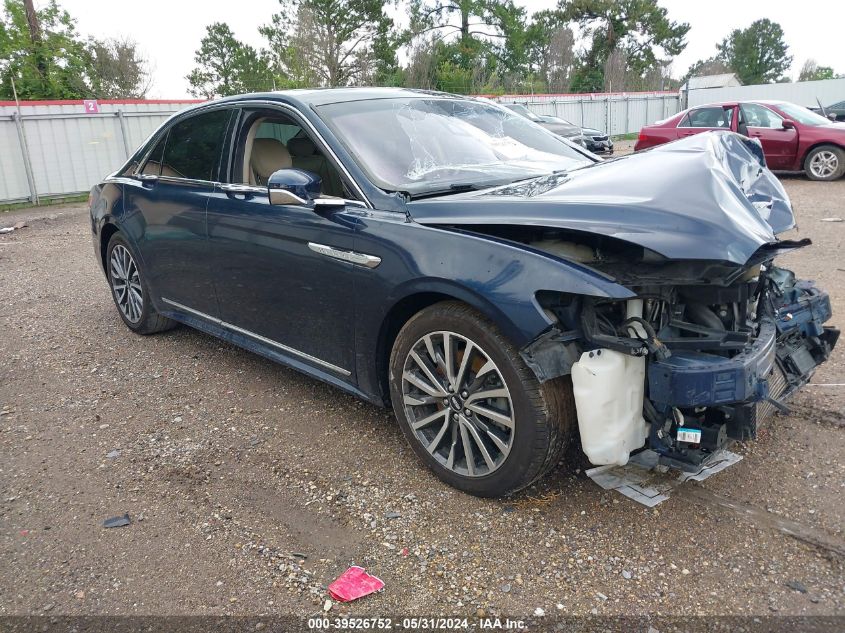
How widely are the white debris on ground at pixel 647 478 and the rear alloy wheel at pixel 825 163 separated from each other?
1151cm

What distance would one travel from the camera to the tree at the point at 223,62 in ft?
178

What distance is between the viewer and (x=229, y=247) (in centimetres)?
407

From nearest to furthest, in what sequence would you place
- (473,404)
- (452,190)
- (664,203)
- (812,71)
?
(664,203) < (473,404) < (452,190) < (812,71)

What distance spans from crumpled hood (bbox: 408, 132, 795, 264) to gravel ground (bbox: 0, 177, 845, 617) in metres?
Result: 1.12

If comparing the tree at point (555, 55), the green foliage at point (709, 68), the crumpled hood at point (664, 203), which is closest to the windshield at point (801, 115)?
the crumpled hood at point (664, 203)

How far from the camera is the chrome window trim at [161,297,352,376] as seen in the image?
3.61m

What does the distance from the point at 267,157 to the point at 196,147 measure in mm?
677

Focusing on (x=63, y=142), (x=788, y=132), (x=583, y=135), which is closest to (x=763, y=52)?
(x=583, y=135)

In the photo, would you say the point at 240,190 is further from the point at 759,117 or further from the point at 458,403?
the point at 759,117

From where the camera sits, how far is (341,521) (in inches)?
Result: 118

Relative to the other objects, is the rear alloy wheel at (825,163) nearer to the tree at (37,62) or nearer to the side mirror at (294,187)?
the side mirror at (294,187)

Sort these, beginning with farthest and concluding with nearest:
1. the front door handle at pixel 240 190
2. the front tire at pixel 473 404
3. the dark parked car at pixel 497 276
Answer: the front door handle at pixel 240 190 → the front tire at pixel 473 404 → the dark parked car at pixel 497 276

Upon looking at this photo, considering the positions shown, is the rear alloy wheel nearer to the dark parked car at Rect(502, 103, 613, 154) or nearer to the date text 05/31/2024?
the dark parked car at Rect(502, 103, 613, 154)

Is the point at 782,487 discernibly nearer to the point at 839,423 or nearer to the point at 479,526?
the point at 839,423
